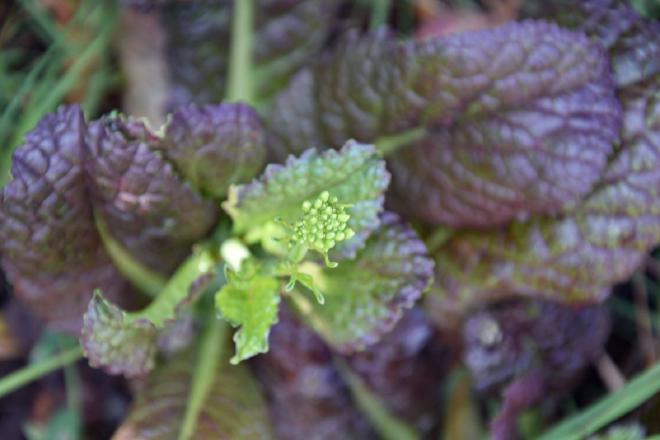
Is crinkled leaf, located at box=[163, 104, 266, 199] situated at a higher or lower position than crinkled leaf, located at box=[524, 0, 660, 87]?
higher

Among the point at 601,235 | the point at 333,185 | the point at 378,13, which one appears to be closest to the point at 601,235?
the point at 601,235

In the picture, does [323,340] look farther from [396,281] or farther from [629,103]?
[629,103]

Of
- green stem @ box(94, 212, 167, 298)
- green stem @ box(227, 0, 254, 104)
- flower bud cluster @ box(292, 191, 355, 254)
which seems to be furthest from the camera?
green stem @ box(227, 0, 254, 104)

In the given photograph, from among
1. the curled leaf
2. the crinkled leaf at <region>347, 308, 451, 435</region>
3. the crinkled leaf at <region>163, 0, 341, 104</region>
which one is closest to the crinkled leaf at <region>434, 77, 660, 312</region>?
the curled leaf

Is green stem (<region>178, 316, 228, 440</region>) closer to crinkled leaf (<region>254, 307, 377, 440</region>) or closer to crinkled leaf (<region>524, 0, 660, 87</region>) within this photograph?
crinkled leaf (<region>254, 307, 377, 440</region>)

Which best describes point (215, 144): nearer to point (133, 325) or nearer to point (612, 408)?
point (133, 325)

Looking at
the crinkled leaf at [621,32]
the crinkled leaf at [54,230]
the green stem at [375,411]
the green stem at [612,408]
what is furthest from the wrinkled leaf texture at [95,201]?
the green stem at [612,408]
